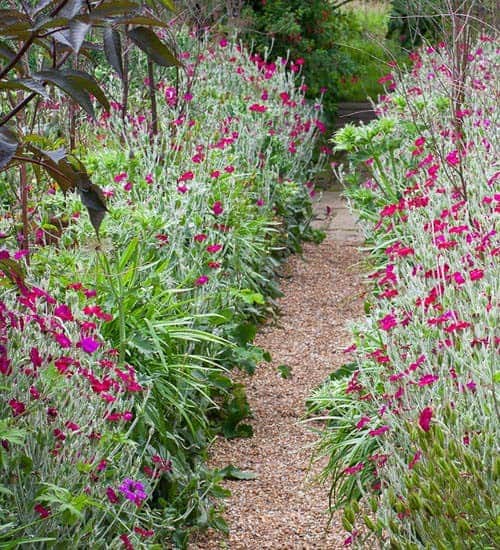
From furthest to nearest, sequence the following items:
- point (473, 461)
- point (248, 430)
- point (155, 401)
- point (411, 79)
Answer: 1. point (411, 79)
2. point (248, 430)
3. point (155, 401)
4. point (473, 461)

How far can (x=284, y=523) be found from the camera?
3.62m

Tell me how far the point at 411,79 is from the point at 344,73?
280 cm

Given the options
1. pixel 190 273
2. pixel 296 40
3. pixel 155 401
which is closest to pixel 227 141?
pixel 190 273

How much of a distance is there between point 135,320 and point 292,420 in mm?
1255

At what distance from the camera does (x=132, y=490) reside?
261 cm

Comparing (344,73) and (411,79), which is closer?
(411,79)

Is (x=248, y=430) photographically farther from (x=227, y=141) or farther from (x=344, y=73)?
(x=344, y=73)

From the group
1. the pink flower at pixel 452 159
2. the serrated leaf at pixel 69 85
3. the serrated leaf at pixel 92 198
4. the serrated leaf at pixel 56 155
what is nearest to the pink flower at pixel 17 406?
the serrated leaf at pixel 92 198

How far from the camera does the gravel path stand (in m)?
3.55

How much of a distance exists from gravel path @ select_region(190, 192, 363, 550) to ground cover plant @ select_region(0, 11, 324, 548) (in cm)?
13

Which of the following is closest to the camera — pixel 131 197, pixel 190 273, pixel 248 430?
pixel 190 273

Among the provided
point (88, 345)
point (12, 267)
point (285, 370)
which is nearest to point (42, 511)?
point (88, 345)

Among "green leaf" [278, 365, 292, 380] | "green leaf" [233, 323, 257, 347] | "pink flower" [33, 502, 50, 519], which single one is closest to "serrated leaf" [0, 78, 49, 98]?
"pink flower" [33, 502, 50, 519]

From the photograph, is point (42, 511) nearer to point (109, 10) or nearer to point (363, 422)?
point (363, 422)
